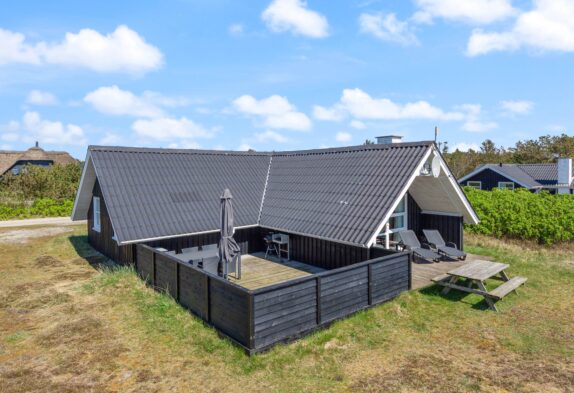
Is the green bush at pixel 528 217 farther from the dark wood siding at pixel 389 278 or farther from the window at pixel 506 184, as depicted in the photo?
the window at pixel 506 184

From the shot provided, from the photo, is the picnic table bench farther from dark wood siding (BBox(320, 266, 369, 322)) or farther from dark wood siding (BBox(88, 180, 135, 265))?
dark wood siding (BBox(88, 180, 135, 265))

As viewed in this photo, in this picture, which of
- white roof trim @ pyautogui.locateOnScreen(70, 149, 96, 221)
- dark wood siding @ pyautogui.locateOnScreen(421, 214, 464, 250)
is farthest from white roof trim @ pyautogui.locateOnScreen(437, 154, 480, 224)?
white roof trim @ pyautogui.locateOnScreen(70, 149, 96, 221)

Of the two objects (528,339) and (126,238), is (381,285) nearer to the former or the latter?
(528,339)

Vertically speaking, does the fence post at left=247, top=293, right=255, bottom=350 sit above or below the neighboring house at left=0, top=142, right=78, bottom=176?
below

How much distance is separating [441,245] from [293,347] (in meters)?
8.80

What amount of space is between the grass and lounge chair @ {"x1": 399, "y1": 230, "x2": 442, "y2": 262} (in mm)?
2486

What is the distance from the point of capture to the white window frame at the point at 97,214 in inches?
624

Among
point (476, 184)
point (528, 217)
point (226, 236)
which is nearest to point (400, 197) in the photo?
point (226, 236)

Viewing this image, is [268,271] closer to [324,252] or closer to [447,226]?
[324,252]

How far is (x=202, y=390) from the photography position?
6.09 m

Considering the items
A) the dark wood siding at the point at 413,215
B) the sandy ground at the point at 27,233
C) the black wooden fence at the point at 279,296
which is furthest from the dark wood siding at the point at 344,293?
the sandy ground at the point at 27,233

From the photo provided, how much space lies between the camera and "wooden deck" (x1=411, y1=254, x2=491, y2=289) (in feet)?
36.8

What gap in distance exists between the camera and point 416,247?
13570 mm

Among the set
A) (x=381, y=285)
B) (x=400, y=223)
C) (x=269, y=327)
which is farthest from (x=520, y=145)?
(x=269, y=327)
